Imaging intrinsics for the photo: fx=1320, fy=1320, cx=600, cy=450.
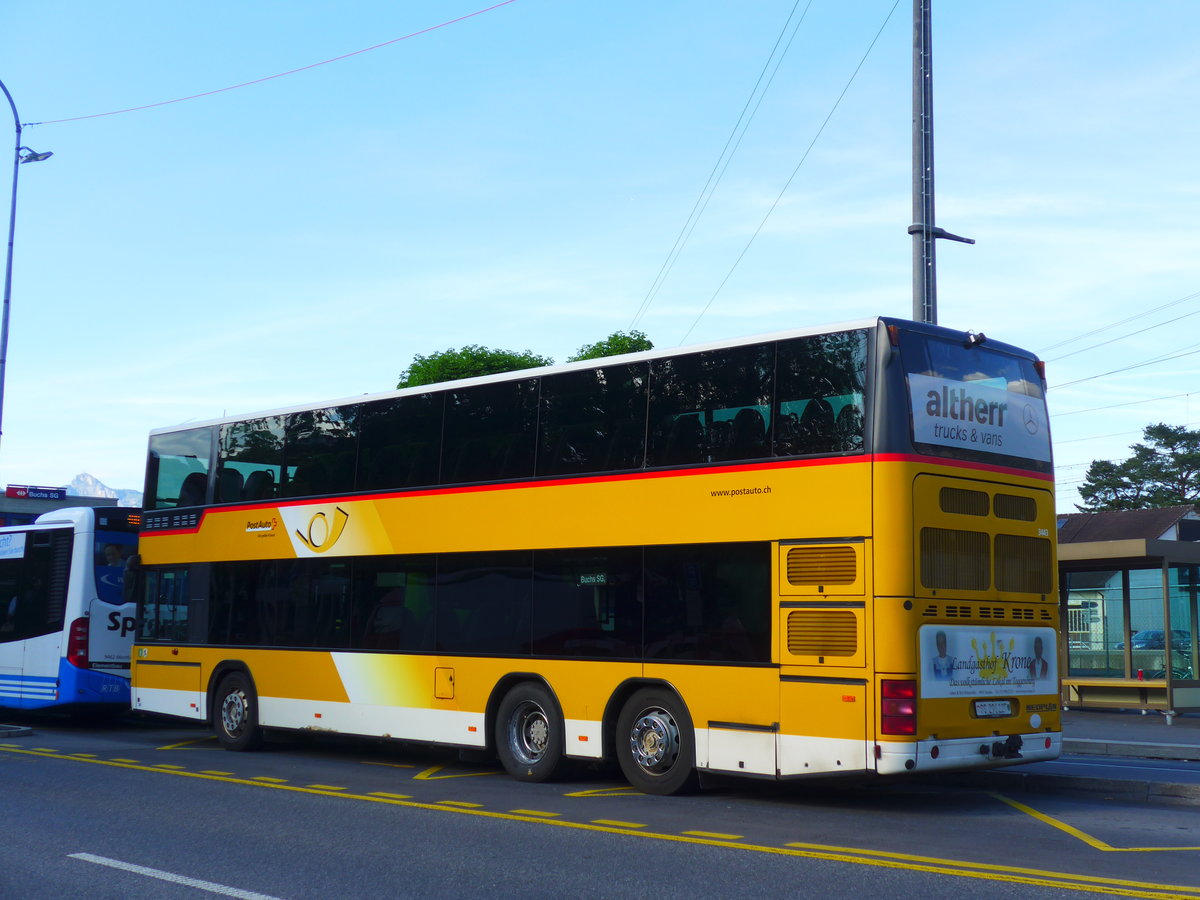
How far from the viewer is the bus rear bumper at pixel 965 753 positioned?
10.4 metres

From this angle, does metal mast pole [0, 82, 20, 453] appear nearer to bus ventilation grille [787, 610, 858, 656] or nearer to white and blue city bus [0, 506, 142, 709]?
white and blue city bus [0, 506, 142, 709]

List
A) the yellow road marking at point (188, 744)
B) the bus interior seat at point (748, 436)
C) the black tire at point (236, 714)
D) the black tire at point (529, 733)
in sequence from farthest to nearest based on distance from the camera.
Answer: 1. the yellow road marking at point (188, 744)
2. the black tire at point (236, 714)
3. the black tire at point (529, 733)
4. the bus interior seat at point (748, 436)

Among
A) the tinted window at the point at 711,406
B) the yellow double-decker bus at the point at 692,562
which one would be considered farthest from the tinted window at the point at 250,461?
the tinted window at the point at 711,406

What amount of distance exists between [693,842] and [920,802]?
341cm

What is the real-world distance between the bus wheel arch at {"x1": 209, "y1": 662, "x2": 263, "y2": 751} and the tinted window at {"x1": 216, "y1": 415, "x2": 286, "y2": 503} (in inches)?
85.4

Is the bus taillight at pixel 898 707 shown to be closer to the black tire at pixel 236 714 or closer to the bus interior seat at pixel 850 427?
the bus interior seat at pixel 850 427

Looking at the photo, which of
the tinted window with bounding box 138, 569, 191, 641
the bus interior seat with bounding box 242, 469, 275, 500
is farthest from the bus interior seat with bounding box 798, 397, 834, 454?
the tinted window with bounding box 138, 569, 191, 641

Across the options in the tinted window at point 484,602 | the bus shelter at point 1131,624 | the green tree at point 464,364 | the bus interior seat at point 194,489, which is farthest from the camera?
the green tree at point 464,364

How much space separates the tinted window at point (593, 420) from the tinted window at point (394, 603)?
87.5 inches

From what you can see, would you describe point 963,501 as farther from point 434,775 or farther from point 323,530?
point 323,530

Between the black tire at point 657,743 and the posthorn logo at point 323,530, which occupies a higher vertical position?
the posthorn logo at point 323,530

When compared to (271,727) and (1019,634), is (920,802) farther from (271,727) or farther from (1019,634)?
(271,727)

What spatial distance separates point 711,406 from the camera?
11914 millimetres

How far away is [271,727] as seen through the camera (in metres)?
16.0
